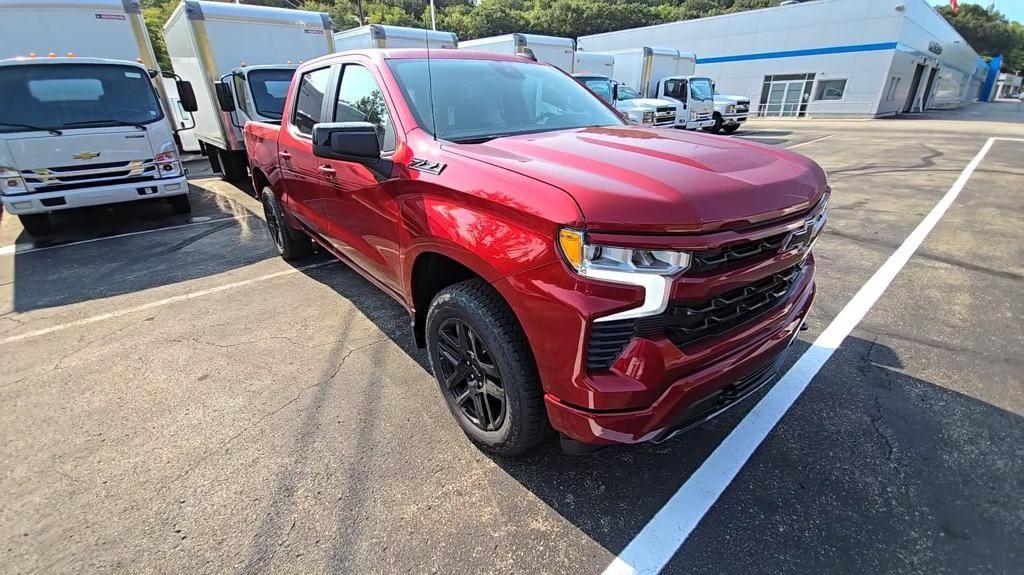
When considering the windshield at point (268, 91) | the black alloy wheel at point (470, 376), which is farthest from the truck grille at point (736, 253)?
the windshield at point (268, 91)

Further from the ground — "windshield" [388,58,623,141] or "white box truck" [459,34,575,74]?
"white box truck" [459,34,575,74]

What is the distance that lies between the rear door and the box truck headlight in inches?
153

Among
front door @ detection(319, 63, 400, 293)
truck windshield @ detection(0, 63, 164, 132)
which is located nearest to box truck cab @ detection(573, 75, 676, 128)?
truck windshield @ detection(0, 63, 164, 132)

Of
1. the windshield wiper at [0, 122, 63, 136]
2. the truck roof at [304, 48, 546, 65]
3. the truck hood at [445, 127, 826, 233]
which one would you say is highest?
the truck roof at [304, 48, 546, 65]

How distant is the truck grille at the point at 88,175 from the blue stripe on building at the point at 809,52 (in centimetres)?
3661

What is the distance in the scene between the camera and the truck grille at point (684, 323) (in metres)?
1.70

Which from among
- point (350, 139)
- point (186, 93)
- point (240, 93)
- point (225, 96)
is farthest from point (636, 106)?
point (350, 139)

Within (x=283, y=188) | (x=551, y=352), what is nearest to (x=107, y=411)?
(x=283, y=188)

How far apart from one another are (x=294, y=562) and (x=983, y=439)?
3394 millimetres

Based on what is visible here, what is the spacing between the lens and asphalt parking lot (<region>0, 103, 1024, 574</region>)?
6.42ft

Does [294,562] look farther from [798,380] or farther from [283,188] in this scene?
[283,188]

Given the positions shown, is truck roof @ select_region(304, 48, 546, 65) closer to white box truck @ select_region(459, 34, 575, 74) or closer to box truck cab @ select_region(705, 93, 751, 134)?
white box truck @ select_region(459, 34, 575, 74)

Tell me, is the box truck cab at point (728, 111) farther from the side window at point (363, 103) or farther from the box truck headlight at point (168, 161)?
the side window at point (363, 103)

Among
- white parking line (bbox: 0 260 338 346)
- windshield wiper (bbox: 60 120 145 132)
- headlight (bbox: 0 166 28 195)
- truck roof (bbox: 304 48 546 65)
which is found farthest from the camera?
windshield wiper (bbox: 60 120 145 132)
